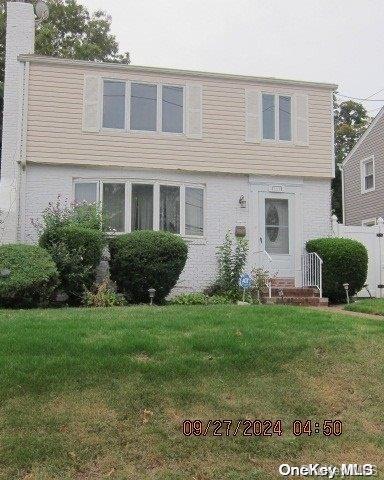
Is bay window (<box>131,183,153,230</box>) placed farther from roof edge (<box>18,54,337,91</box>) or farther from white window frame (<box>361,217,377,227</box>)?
white window frame (<box>361,217,377,227</box>)

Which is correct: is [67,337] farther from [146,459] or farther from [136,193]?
[136,193]

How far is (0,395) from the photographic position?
5734mm

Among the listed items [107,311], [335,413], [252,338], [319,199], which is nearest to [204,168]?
[319,199]

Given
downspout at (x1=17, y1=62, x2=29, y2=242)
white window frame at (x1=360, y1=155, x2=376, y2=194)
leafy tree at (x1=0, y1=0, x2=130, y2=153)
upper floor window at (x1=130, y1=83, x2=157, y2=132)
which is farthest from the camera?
leafy tree at (x1=0, y1=0, x2=130, y2=153)

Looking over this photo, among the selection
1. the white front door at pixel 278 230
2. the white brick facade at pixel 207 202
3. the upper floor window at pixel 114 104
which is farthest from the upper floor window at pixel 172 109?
the white front door at pixel 278 230

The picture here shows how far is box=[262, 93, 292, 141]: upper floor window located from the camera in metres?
15.3

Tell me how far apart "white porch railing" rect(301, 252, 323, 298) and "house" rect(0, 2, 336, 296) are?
6.9 inches

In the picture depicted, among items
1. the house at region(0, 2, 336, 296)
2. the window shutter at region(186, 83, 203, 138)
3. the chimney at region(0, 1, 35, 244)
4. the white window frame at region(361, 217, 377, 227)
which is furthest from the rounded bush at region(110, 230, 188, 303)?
the white window frame at region(361, 217, 377, 227)

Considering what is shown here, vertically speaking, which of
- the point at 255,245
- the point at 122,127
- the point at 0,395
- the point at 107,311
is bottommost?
the point at 0,395

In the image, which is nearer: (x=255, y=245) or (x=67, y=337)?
(x=67, y=337)

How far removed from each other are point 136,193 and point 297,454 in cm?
995

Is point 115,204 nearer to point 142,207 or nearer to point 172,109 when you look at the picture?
point 142,207

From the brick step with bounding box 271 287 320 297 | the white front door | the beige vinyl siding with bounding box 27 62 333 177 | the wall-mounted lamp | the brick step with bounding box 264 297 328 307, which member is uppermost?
the beige vinyl siding with bounding box 27 62 333 177

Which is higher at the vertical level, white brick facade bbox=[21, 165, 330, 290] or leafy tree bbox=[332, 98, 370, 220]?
leafy tree bbox=[332, 98, 370, 220]
